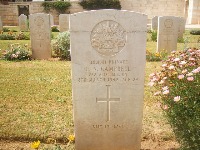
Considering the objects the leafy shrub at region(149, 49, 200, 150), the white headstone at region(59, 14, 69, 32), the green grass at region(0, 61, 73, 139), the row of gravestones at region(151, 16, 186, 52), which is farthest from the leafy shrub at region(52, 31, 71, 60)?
the white headstone at region(59, 14, 69, 32)

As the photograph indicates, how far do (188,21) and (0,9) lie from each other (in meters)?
22.0

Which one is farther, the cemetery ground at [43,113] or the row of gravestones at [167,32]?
the row of gravestones at [167,32]

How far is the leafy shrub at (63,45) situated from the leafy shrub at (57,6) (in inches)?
874

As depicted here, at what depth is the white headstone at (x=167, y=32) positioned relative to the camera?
908 cm

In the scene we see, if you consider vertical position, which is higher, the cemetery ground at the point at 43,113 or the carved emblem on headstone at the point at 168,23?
the carved emblem on headstone at the point at 168,23

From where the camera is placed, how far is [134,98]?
3156mm

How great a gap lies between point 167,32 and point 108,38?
22.3ft

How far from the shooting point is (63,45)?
945 centimetres

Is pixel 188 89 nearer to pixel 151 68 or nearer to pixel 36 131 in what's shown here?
pixel 36 131

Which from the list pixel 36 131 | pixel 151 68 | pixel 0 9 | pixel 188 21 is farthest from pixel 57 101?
pixel 0 9

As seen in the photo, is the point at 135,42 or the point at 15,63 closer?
the point at 135,42

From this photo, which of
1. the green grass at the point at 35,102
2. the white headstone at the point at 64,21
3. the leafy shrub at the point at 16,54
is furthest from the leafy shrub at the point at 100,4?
the green grass at the point at 35,102

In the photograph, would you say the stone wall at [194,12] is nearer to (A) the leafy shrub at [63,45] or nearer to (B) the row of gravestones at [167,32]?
(B) the row of gravestones at [167,32]

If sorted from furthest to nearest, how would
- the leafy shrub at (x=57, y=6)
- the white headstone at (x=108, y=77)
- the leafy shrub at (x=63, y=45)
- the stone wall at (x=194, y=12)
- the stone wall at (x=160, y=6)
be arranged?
the leafy shrub at (x=57, y=6)
the stone wall at (x=160, y=6)
the stone wall at (x=194, y=12)
the leafy shrub at (x=63, y=45)
the white headstone at (x=108, y=77)
